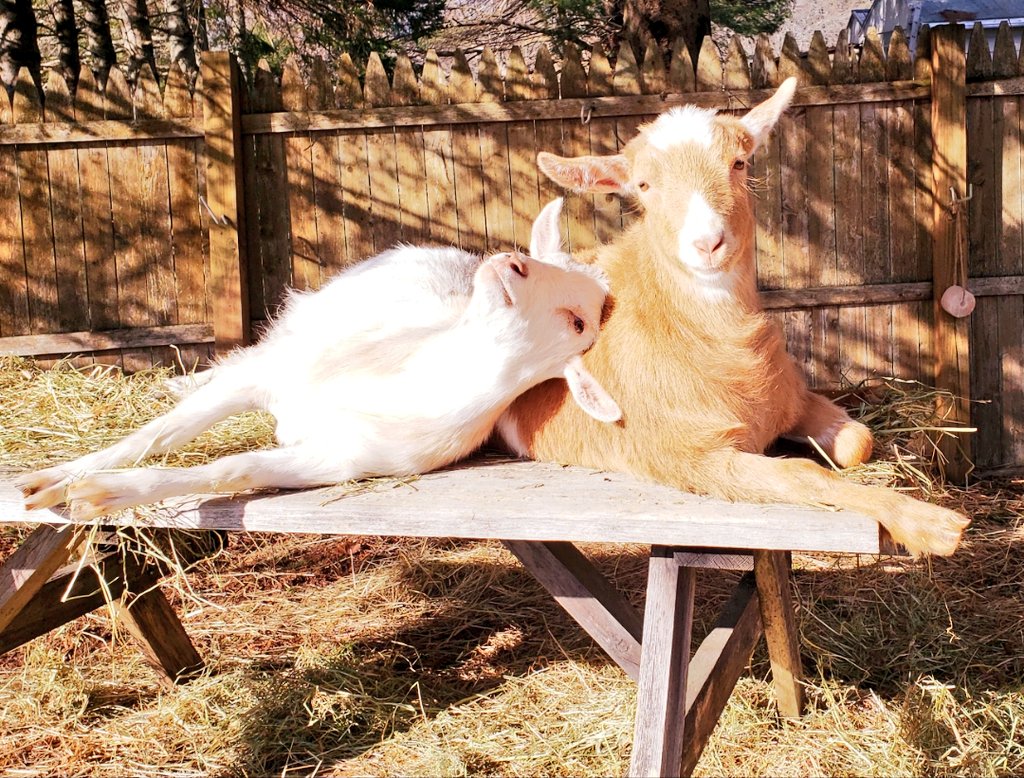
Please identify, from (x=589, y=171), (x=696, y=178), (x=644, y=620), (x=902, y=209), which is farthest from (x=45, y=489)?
(x=902, y=209)

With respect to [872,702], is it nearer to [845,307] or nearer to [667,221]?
[667,221]

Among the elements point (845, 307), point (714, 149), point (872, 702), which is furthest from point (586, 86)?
point (872, 702)

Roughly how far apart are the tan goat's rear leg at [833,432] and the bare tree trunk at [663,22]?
3.49 metres

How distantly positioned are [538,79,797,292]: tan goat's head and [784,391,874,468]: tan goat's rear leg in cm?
52

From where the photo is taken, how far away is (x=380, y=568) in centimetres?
468

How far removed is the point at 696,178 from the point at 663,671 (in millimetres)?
1191

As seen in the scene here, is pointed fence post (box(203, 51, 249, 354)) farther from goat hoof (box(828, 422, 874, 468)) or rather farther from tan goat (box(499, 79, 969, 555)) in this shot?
goat hoof (box(828, 422, 874, 468))

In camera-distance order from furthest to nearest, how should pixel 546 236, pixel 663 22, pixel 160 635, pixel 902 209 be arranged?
pixel 663 22
pixel 902 209
pixel 160 635
pixel 546 236


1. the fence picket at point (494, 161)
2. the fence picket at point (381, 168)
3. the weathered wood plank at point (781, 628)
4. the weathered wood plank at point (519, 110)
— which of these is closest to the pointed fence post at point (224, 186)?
the weathered wood plank at point (519, 110)

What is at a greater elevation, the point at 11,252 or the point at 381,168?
the point at 381,168

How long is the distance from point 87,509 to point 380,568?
2.57 m

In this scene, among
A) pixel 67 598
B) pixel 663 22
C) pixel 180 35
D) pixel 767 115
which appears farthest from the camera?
pixel 180 35

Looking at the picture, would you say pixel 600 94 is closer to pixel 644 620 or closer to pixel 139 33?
pixel 644 620

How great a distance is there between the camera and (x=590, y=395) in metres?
2.49
